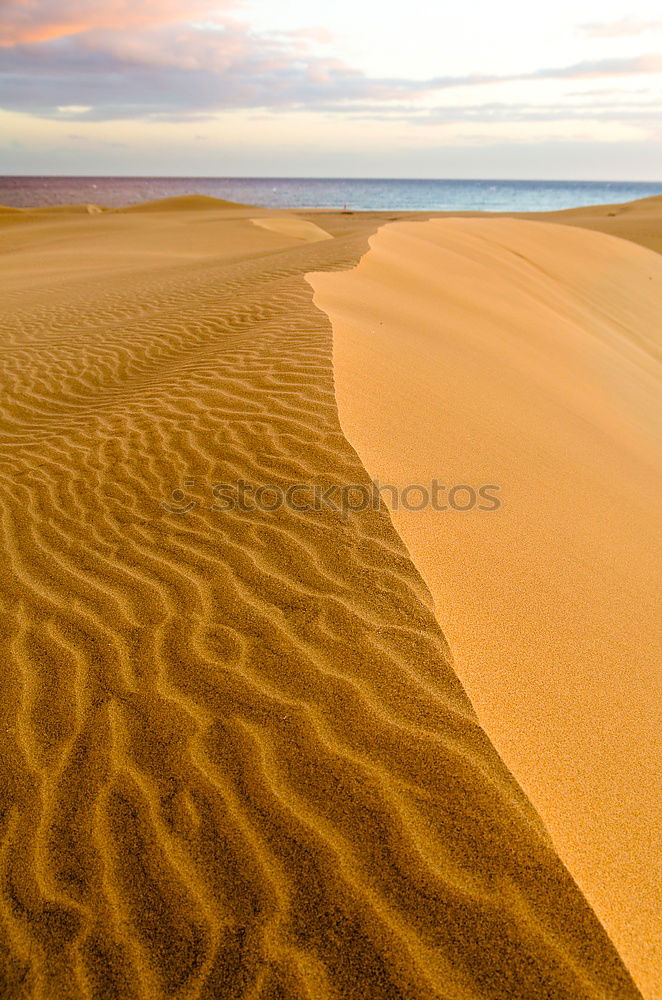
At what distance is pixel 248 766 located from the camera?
2.13 metres

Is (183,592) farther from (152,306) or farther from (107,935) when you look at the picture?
(152,306)

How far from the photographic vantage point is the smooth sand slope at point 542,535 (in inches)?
78.7

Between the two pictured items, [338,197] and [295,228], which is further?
[338,197]

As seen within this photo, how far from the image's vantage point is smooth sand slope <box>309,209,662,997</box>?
6.56 ft

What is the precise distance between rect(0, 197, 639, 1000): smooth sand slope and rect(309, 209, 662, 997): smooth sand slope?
0.13m

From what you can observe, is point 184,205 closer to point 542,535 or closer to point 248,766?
point 542,535

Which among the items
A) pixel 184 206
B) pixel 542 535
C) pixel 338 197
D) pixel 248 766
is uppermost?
pixel 338 197

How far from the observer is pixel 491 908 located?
1.72 metres

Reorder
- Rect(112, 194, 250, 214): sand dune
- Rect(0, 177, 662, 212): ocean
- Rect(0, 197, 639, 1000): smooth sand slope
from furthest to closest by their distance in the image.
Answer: Rect(0, 177, 662, 212): ocean, Rect(112, 194, 250, 214): sand dune, Rect(0, 197, 639, 1000): smooth sand slope

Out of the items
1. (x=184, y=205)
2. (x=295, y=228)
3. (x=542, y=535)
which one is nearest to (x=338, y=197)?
(x=184, y=205)

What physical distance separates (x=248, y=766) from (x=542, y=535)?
6.57 ft

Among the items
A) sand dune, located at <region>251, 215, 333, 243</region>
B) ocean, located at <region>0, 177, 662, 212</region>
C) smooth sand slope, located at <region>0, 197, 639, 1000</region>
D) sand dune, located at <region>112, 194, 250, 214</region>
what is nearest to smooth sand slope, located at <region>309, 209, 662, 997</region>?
smooth sand slope, located at <region>0, 197, 639, 1000</region>

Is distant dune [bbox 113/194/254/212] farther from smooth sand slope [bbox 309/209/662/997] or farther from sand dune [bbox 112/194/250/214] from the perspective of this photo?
smooth sand slope [bbox 309/209/662/997]

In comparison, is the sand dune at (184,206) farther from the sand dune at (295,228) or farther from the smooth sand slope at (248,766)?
the smooth sand slope at (248,766)
